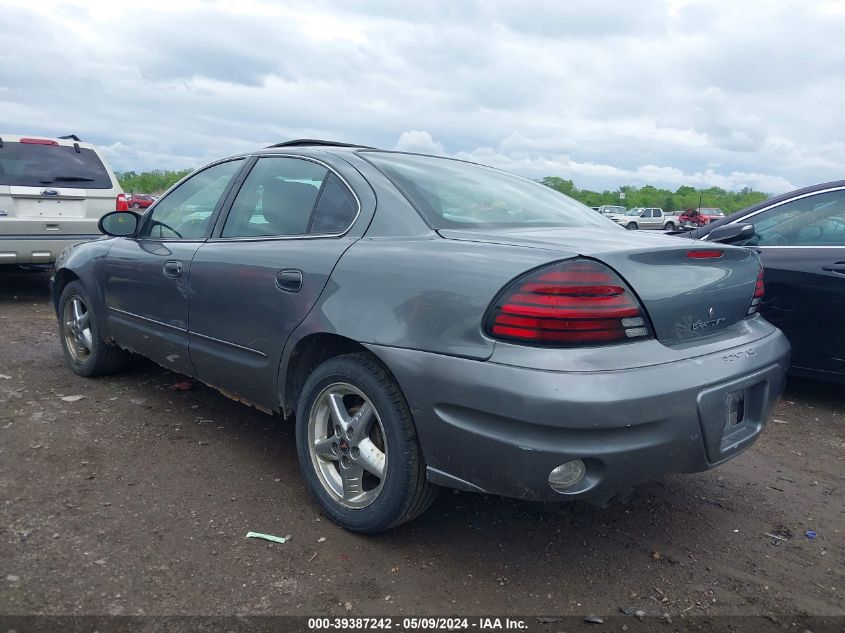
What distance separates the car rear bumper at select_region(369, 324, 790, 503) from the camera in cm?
211

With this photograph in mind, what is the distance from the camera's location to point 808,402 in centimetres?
473

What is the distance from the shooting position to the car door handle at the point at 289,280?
284 cm

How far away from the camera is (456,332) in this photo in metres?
2.27

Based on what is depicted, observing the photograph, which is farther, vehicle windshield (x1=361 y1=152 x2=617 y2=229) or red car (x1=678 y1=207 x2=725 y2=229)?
red car (x1=678 y1=207 x2=725 y2=229)

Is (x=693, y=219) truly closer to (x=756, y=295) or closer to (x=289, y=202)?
(x=756, y=295)

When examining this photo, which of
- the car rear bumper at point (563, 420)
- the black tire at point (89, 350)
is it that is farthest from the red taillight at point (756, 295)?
the black tire at point (89, 350)

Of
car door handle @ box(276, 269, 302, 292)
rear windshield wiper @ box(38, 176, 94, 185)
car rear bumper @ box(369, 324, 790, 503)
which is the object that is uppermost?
rear windshield wiper @ box(38, 176, 94, 185)

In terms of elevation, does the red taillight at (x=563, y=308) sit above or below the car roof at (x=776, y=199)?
below

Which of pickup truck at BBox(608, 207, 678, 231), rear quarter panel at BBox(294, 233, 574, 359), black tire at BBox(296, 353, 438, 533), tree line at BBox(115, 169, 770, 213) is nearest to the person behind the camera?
rear quarter panel at BBox(294, 233, 574, 359)

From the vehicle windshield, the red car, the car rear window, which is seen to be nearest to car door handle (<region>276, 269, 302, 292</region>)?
the vehicle windshield

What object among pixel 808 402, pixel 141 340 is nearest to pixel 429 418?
pixel 141 340

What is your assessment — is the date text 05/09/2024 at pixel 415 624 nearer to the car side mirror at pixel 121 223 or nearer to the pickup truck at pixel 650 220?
the car side mirror at pixel 121 223

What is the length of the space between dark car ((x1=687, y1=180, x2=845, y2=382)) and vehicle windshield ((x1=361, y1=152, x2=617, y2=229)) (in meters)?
1.34

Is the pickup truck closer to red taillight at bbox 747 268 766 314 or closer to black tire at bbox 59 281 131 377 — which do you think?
black tire at bbox 59 281 131 377
